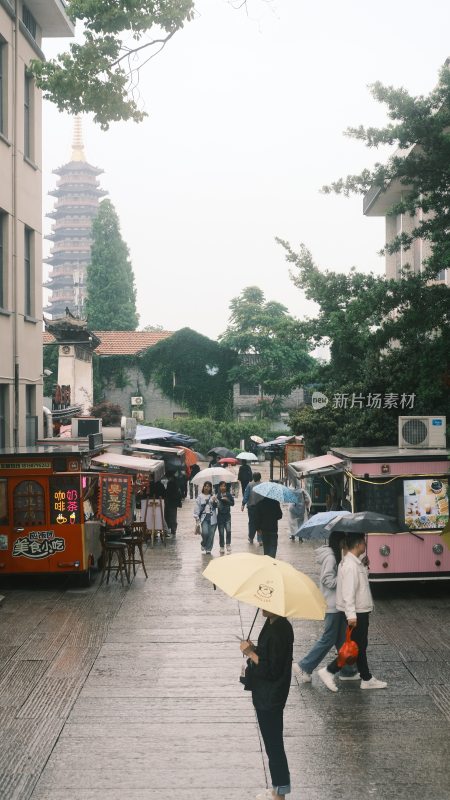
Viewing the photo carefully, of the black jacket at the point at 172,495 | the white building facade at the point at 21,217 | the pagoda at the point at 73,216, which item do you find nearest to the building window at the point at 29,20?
the white building facade at the point at 21,217

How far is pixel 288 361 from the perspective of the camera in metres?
60.8

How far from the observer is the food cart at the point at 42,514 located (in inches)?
637

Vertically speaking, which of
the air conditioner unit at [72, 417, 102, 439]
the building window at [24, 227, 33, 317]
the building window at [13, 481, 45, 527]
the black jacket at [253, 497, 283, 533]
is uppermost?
the building window at [24, 227, 33, 317]

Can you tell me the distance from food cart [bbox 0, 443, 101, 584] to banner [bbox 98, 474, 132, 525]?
1417mm

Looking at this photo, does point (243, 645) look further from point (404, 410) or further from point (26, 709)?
point (404, 410)

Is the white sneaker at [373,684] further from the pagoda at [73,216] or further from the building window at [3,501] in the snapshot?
the pagoda at [73,216]

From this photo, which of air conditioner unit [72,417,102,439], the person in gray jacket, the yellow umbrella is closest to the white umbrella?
air conditioner unit [72,417,102,439]

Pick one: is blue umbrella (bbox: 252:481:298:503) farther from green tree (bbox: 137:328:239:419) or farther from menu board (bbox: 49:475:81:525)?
green tree (bbox: 137:328:239:419)

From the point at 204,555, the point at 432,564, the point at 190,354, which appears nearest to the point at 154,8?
the point at 432,564

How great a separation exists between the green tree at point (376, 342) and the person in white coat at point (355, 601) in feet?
26.5

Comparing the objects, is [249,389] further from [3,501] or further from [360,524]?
[360,524]

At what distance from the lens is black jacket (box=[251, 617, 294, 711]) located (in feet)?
22.0

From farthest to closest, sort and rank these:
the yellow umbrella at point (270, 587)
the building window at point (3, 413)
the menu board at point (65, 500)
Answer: the building window at point (3, 413), the menu board at point (65, 500), the yellow umbrella at point (270, 587)

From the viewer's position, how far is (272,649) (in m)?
6.73
